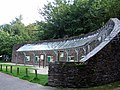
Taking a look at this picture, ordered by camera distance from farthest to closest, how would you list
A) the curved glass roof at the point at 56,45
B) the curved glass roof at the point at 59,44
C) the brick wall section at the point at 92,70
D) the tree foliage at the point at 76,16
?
1. the tree foliage at the point at 76,16
2. the curved glass roof at the point at 56,45
3. the curved glass roof at the point at 59,44
4. the brick wall section at the point at 92,70

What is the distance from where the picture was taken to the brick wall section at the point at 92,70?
14.7 metres

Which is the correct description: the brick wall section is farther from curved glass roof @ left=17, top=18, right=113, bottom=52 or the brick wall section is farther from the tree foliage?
the tree foliage

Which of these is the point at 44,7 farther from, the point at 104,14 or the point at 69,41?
→ the point at 69,41

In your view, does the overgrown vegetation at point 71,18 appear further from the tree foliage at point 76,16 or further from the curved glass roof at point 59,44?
the curved glass roof at point 59,44

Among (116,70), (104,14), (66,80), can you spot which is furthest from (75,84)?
(104,14)

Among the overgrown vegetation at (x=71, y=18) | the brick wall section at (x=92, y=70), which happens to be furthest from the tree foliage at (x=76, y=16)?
the brick wall section at (x=92, y=70)

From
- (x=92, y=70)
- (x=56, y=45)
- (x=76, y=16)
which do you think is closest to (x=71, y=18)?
(x=76, y=16)

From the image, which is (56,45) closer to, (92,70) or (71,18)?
(71,18)

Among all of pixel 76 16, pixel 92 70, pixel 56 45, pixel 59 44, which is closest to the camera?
pixel 92 70

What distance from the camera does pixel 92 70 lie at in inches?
586

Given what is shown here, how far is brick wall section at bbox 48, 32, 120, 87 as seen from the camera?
578 inches

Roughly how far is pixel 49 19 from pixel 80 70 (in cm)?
4461

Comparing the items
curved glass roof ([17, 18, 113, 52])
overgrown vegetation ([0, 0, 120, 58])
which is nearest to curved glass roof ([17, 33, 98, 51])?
curved glass roof ([17, 18, 113, 52])

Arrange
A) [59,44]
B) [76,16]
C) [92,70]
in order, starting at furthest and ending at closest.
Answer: [76,16]
[59,44]
[92,70]
